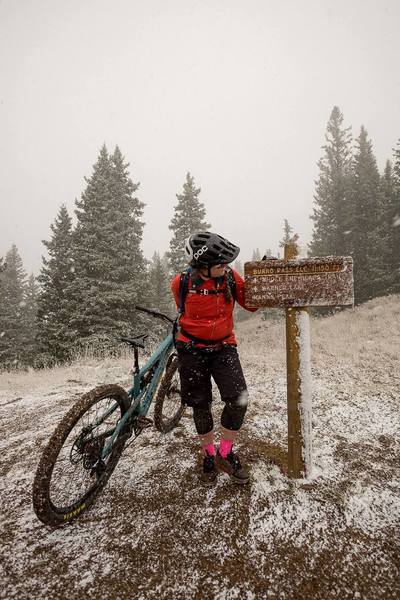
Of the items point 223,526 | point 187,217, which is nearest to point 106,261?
point 187,217

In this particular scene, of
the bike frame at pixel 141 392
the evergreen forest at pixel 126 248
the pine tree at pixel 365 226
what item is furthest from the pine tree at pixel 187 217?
the bike frame at pixel 141 392

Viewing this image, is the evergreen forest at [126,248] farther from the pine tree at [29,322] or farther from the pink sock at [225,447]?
the pink sock at [225,447]

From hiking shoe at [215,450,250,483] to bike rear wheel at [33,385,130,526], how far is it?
99 cm

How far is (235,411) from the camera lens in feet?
9.89

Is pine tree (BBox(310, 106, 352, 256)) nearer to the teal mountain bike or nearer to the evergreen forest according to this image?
the evergreen forest

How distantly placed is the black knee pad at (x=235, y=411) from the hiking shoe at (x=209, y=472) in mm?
396

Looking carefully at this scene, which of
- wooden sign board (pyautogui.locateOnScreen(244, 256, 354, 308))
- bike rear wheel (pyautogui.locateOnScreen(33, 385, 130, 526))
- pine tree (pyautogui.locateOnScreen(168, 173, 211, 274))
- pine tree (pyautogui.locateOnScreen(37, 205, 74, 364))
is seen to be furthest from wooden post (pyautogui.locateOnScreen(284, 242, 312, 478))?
pine tree (pyautogui.locateOnScreen(168, 173, 211, 274))

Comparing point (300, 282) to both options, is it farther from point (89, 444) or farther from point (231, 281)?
point (89, 444)

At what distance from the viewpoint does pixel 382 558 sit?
2.16 meters

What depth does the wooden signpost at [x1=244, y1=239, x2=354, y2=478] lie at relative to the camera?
2.90 m

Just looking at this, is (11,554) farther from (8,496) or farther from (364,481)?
(364,481)

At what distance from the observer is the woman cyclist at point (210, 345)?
9.78 ft

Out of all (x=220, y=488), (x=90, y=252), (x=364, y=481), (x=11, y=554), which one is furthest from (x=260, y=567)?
(x=90, y=252)

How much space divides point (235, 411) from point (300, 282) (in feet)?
4.64
